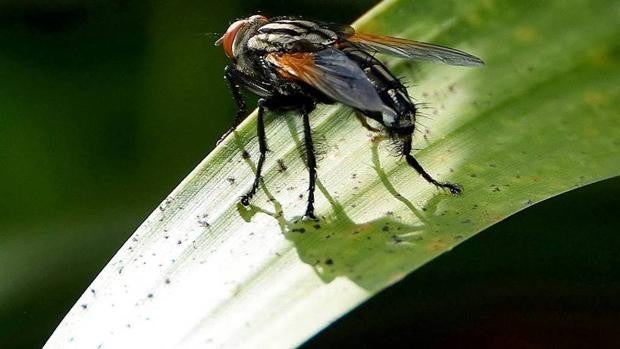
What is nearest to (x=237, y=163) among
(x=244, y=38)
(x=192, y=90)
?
(x=244, y=38)

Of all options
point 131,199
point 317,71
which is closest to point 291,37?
point 317,71

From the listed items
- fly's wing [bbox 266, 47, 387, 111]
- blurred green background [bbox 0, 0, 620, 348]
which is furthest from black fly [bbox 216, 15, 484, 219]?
blurred green background [bbox 0, 0, 620, 348]

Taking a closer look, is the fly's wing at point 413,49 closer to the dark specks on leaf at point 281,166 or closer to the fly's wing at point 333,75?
the fly's wing at point 333,75

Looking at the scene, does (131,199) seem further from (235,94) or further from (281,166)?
(281,166)

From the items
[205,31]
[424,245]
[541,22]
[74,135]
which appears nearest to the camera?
[424,245]

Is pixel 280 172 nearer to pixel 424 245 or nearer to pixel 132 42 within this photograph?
pixel 424 245

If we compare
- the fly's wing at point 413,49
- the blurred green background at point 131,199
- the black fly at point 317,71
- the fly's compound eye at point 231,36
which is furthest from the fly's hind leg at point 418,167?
the fly's compound eye at point 231,36

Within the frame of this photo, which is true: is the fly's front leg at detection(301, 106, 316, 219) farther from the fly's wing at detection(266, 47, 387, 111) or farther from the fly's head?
the fly's head
